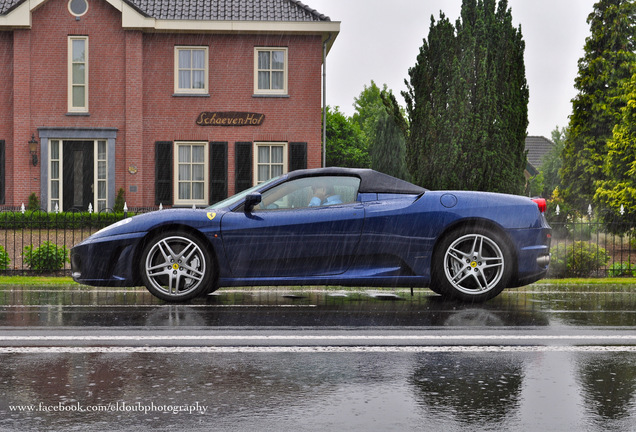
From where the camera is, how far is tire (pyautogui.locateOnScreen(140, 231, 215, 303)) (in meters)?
8.27

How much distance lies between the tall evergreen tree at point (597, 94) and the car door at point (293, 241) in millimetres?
22167

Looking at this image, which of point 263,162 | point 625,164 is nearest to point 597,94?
point 625,164

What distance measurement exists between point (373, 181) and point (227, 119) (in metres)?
18.7

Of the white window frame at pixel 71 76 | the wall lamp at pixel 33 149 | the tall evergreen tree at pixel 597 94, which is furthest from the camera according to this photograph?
the tall evergreen tree at pixel 597 94

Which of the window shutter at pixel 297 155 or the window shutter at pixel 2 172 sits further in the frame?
the window shutter at pixel 297 155

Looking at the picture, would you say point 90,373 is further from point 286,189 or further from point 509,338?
point 286,189

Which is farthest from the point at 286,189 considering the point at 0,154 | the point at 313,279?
the point at 0,154

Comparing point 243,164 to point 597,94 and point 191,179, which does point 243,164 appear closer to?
point 191,179

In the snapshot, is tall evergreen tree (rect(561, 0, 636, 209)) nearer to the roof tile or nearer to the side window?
the roof tile

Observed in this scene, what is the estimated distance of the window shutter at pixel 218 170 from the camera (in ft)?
87.9

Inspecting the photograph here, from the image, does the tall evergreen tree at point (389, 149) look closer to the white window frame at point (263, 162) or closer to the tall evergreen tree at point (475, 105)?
the white window frame at point (263, 162)

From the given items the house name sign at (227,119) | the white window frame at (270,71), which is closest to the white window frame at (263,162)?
the house name sign at (227,119)

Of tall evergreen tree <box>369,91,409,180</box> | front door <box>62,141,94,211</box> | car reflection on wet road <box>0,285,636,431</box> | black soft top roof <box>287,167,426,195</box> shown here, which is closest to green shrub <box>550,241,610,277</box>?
car reflection on wet road <box>0,285,636,431</box>

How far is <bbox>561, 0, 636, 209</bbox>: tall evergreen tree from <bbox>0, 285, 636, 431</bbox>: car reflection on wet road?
21934 mm
